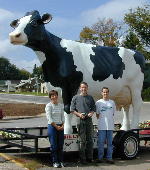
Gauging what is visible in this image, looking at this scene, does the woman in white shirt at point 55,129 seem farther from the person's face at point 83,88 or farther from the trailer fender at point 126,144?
the trailer fender at point 126,144

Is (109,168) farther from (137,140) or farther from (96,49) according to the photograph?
(96,49)

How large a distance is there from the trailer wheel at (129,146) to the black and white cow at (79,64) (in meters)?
1.06

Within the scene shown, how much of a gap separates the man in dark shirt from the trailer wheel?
923 mm

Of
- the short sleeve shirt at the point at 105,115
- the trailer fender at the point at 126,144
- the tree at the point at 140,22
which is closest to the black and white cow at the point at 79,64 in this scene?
the short sleeve shirt at the point at 105,115

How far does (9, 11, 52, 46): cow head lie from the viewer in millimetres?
8211

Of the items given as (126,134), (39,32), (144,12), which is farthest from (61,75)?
(144,12)

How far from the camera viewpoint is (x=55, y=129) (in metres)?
7.98

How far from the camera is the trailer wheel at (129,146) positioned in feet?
29.5

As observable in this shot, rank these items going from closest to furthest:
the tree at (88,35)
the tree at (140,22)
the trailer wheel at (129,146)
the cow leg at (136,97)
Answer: the trailer wheel at (129,146) < the cow leg at (136,97) < the tree at (140,22) < the tree at (88,35)

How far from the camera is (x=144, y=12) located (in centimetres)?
4631

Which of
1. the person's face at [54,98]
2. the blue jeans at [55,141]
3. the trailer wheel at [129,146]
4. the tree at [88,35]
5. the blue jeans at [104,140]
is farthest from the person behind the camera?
the tree at [88,35]

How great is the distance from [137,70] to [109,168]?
9.60 feet

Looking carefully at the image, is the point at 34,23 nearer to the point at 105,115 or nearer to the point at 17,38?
the point at 17,38

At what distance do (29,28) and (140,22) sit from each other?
38.5 meters
